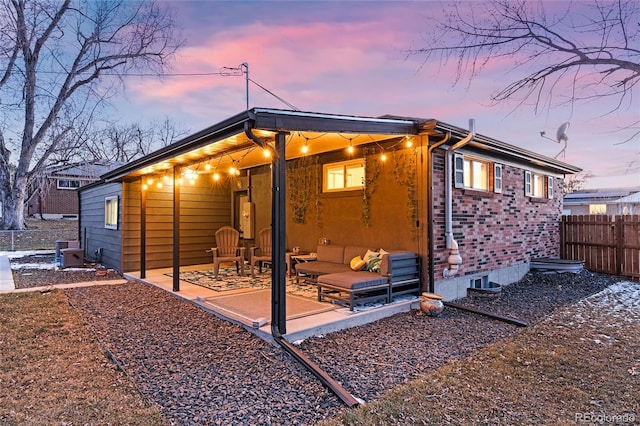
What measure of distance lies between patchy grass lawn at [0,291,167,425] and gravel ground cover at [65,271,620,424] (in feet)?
0.49

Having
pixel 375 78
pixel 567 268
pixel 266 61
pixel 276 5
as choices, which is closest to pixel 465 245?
pixel 567 268

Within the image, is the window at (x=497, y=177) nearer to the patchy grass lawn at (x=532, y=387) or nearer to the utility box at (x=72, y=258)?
the patchy grass lawn at (x=532, y=387)

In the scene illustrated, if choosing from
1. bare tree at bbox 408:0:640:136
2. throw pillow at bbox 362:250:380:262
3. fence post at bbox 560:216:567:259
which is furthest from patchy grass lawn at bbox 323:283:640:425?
fence post at bbox 560:216:567:259

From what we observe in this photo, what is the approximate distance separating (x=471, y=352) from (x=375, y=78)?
6521 millimetres

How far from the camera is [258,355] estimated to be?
390 centimetres

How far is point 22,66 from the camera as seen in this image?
52.1ft

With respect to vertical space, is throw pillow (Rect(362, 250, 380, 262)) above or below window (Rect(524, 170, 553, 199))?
below

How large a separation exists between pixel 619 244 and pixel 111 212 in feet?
42.1

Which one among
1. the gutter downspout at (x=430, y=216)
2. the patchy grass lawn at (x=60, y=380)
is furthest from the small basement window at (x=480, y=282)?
the patchy grass lawn at (x=60, y=380)

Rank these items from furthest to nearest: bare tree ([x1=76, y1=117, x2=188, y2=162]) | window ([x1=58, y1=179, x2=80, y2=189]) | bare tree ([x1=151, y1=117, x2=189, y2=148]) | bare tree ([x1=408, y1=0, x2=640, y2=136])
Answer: bare tree ([x1=151, y1=117, x2=189, y2=148]) → window ([x1=58, y1=179, x2=80, y2=189]) → bare tree ([x1=76, y1=117, x2=188, y2=162]) → bare tree ([x1=408, y1=0, x2=640, y2=136])

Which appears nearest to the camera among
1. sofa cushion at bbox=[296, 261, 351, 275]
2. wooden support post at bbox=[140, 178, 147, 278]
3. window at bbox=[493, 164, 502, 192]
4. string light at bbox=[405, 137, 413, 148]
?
string light at bbox=[405, 137, 413, 148]

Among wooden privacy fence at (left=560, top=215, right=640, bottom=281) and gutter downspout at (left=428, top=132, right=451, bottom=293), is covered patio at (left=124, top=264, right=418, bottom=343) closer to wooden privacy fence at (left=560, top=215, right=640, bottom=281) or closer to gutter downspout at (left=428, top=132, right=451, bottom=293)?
gutter downspout at (left=428, top=132, right=451, bottom=293)

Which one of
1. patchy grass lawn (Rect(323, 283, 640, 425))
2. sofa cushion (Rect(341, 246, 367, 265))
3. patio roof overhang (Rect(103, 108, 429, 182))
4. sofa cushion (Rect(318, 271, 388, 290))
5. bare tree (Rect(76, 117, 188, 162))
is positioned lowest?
patchy grass lawn (Rect(323, 283, 640, 425))

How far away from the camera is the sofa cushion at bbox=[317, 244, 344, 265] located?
7035 millimetres
